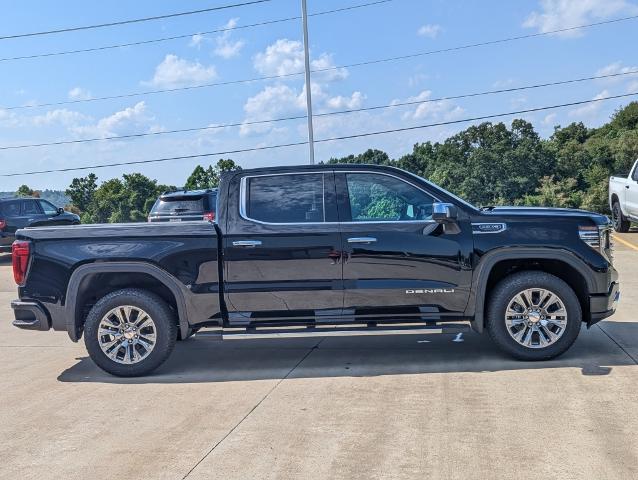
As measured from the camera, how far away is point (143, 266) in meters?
6.52

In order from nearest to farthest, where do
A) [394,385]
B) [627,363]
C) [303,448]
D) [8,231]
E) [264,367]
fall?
1. [303,448]
2. [394,385]
3. [627,363]
4. [264,367]
5. [8,231]

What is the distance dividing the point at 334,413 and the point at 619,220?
49.4ft

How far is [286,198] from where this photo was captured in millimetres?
6719

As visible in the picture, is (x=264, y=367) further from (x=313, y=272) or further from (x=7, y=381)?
(x=7, y=381)

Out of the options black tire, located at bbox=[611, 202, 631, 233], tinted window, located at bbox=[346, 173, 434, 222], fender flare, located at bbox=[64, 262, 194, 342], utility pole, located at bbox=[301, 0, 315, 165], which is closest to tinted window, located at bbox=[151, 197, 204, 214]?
fender flare, located at bbox=[64, 262, 194, 342]

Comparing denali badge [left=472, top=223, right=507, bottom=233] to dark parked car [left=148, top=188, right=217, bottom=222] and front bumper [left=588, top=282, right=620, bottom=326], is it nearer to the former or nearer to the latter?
front bumper [left=588, top=282, right=620, bottom=326]

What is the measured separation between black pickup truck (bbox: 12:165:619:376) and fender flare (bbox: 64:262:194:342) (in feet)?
0.03

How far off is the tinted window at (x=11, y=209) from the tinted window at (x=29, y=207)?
175 millimetres

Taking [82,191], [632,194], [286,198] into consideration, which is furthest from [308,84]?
[82,191]

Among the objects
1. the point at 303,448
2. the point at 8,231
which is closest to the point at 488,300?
the point at 303,448

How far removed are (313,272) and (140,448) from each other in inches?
94.9

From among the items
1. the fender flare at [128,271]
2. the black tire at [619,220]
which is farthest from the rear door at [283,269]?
the black tire at [619,220]

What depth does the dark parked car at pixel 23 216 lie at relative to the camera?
18.7m

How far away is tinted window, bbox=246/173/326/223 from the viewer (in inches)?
262
